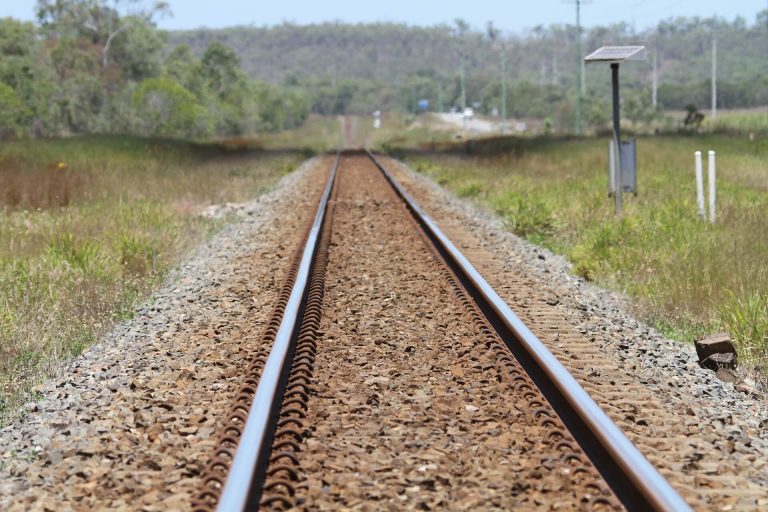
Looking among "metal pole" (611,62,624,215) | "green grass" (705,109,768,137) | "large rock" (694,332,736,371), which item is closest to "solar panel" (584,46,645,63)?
"metal pole" (611,62,624,215)

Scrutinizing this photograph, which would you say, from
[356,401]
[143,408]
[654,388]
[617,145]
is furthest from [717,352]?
[617,145]

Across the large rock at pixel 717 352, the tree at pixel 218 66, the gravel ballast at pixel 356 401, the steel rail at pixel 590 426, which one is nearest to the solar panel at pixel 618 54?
the gravel ballast at pixel 356 401

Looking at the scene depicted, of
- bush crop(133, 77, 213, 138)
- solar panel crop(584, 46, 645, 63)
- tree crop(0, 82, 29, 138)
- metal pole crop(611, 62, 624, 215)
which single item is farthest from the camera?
bush crop(133, 77, 213, 138)

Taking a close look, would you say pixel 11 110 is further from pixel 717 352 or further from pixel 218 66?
pixel 717 352

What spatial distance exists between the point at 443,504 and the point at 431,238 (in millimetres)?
8109

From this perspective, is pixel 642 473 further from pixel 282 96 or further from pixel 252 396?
pixel 282 96

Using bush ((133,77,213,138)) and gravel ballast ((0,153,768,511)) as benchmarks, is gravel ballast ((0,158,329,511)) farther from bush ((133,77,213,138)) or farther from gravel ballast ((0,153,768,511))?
bush ((133,77,213,138))

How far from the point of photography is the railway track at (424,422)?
13.5 feet

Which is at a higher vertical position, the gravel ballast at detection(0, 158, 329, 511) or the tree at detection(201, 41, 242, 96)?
the tree at detection(201, 41, 242, 96)

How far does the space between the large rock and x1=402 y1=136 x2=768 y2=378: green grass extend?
193mm

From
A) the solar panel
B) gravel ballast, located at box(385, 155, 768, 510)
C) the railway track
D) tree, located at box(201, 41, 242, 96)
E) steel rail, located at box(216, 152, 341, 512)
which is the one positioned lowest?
gravel ballast, located at box(385, 155, 768, 510)

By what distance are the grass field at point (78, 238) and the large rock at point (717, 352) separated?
4.30 metres

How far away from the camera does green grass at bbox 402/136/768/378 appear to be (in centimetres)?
800

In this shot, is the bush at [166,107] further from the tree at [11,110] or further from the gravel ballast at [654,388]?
the gravel ballast at [654,388]
